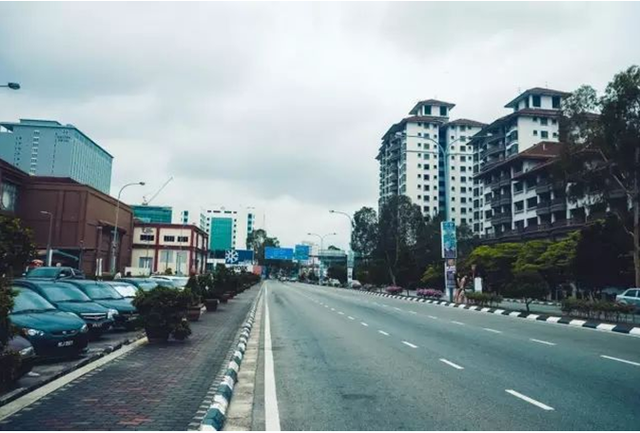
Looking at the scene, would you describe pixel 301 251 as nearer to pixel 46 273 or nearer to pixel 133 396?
pixel 46 273

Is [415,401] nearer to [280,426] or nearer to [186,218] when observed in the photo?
[280,426]

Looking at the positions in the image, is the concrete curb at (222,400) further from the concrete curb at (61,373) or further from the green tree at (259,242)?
the green tree at (259,242)

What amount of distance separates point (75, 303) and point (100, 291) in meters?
3.49

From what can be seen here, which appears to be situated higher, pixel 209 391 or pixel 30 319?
pixel 30 319

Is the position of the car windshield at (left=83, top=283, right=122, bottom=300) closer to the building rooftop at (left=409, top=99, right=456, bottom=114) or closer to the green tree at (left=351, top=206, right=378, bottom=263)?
the green tree at (left=351, top=206, right=378, bottom=263)

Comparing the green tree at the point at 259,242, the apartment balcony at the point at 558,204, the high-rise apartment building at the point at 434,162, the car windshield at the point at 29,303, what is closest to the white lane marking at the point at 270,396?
the car windshield at the point at 29,303

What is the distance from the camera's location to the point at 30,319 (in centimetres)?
1032

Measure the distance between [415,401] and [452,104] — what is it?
128 m

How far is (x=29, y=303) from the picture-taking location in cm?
1130

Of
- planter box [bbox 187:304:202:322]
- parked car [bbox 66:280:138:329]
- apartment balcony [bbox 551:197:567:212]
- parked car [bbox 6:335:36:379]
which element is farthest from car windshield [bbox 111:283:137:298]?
apartment balcony [bbox 551:197:567:212]

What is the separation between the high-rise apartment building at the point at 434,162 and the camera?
121m

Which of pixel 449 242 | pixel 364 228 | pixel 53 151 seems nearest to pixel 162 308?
pixel 449 242

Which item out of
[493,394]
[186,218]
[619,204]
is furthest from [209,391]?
[186,218]

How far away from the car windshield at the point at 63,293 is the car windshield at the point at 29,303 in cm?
195
